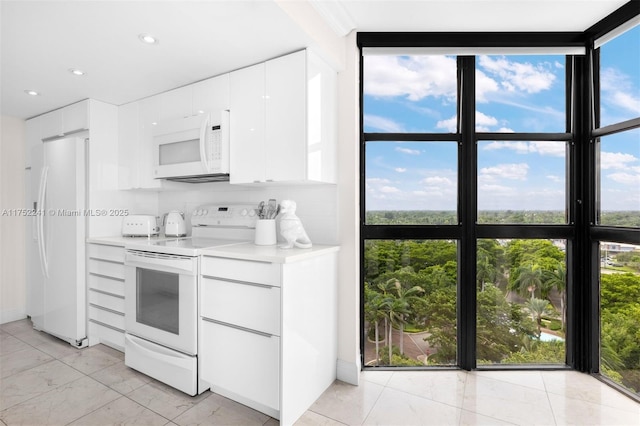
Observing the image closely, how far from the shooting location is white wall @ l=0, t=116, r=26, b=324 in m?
3.37

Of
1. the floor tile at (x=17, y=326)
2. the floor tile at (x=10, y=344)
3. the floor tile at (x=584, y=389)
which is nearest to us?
the floor tile at (x=584, y=389)

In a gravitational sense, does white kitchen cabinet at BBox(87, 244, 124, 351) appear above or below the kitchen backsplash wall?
below

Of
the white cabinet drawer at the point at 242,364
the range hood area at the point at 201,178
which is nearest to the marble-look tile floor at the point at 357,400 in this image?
the white cabinet drawer at the point at 242,364

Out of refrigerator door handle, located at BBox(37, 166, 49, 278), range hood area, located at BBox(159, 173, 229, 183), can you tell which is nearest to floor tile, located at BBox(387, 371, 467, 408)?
range hood area, located at BBox(159, 173, 229, 183)

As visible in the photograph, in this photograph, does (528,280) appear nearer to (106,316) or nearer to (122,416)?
(122,416)

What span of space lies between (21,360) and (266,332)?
2256 millimetres

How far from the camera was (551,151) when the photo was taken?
2.36m

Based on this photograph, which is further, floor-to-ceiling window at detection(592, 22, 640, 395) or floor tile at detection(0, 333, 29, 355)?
floor tile at detection(0, 333, 29, 355)

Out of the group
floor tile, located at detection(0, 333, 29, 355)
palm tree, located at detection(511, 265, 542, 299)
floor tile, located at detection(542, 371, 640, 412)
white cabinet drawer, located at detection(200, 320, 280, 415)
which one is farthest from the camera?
floor tile, located at detection(0, 333, 29, 355)

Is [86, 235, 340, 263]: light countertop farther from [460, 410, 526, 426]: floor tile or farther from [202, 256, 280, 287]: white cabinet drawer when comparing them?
[460, 410, 526, 426]: floor tile

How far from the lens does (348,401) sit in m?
1.98

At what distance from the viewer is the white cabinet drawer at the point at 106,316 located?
2.64 metres

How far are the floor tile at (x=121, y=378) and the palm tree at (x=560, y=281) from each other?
294 cm

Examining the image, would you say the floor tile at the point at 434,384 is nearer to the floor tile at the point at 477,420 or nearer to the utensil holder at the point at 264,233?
the floor tile at the point at 477,420
